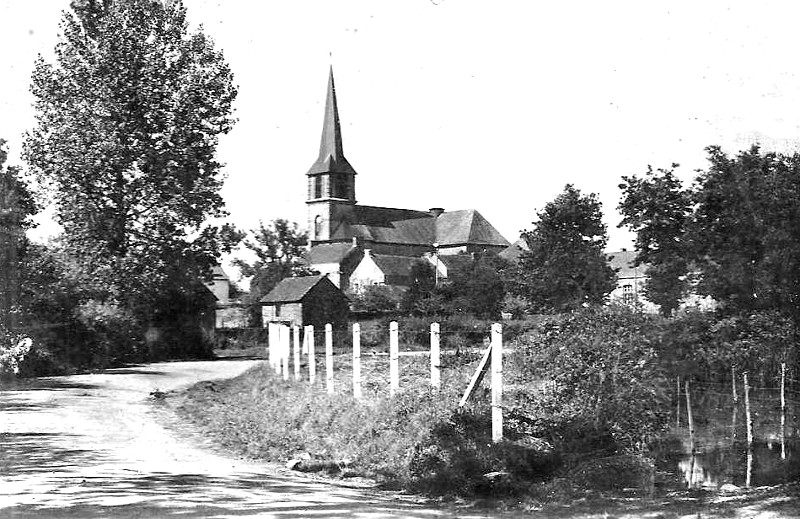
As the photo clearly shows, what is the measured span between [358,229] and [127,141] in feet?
298

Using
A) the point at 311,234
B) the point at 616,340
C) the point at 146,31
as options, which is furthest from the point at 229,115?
the point at 311,234

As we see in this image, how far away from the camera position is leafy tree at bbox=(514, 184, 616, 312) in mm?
24734

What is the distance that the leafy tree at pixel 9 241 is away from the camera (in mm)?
27422

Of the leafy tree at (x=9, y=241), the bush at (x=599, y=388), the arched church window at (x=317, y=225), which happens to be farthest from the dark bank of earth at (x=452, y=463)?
the arched church window at (x=317, y=225)

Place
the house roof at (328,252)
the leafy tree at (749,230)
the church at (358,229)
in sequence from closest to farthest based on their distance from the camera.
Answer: the leafy tree at (749,230) < the church at (358,229) < the house roof at (328,252)

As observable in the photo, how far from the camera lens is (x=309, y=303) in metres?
56.1

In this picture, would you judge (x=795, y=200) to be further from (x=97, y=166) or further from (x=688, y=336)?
(x=97, y=166)

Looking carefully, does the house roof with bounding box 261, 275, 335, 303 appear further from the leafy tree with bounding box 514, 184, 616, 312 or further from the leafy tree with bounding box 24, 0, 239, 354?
the leafy tree with bounding box 514, 184, 616, 312

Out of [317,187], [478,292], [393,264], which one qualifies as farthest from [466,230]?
[478,292]

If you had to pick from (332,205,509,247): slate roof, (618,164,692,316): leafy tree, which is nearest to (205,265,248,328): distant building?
(332,205,509,247): slate roof

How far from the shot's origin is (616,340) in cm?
1302

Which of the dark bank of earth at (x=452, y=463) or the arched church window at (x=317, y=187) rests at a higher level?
the arched church window at (x=317, y=187)

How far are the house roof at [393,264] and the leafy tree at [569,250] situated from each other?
72514 mm

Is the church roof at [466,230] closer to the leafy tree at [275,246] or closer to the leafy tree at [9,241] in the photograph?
the leafy tree at [275,246]
